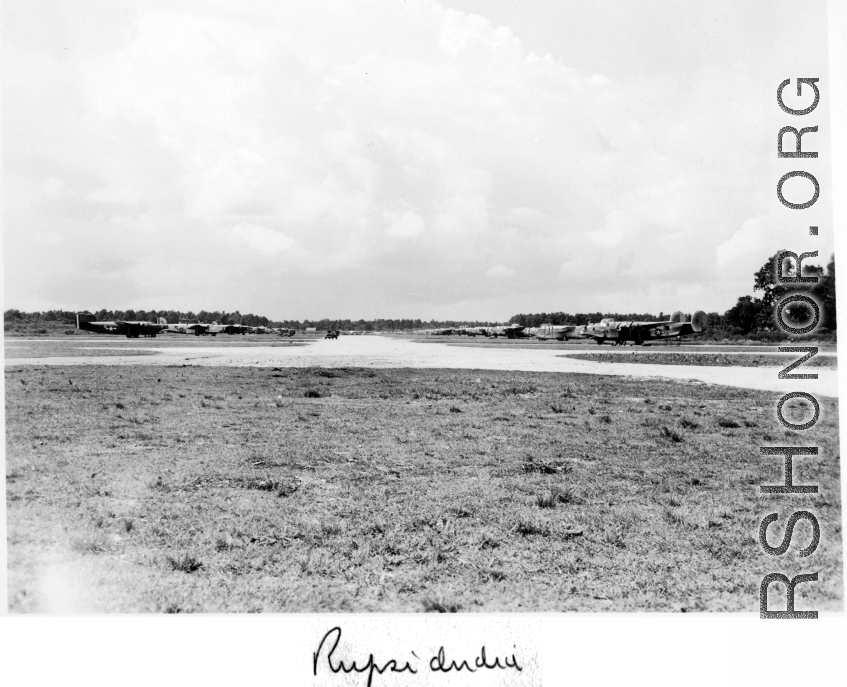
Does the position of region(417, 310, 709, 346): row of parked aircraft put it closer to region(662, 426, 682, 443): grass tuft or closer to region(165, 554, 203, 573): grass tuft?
region(662, 426, 682, 443): grass tuft

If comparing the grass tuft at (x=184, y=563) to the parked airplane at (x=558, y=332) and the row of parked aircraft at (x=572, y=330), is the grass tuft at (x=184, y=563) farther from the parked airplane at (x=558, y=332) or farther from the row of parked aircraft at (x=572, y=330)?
the parked airplane at (x=558, y=332)

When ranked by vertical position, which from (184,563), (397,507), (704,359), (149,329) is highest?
(149,329)

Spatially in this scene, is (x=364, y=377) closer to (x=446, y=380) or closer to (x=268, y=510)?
(x=446, y=380)

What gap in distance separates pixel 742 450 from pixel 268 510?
6.56 meters

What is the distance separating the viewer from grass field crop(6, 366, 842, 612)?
470 centimetres

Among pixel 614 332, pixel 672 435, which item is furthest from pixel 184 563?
pixel 614 332

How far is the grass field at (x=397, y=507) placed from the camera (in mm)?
4695

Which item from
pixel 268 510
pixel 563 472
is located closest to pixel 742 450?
pixel 563 472

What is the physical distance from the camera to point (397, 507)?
604 cm
